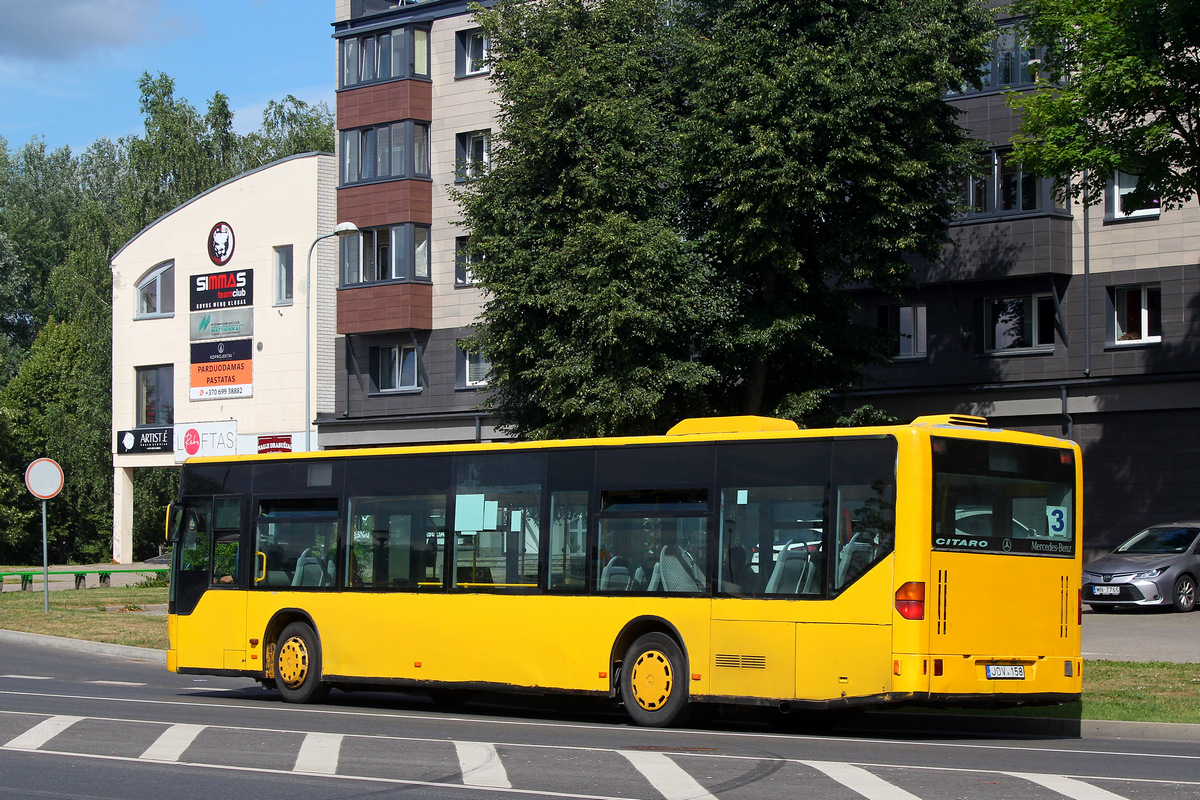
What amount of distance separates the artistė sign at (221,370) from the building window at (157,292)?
2.47m

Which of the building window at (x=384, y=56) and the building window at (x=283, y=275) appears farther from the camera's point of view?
the building window at (x=283, y=275)

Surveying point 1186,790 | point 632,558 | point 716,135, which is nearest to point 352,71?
point 716,135

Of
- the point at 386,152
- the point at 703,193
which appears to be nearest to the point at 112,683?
the point at 703,193

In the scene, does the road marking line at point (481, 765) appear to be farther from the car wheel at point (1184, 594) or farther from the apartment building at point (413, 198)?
the apartment building at point (413, 198)

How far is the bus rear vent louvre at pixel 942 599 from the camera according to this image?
41.3ft

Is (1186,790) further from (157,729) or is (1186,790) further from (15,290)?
(15,290)

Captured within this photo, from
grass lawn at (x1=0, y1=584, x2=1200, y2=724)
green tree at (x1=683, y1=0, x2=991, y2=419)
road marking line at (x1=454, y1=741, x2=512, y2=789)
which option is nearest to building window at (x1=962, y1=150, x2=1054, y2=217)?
green tree at (x1=683, y1=0, x2=991, y2=419)

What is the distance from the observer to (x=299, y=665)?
16.9 m

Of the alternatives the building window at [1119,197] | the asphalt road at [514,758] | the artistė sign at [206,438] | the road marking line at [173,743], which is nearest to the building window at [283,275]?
the artistė sign at [206,438]

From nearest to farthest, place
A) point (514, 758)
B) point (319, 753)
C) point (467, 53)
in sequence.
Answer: point (514, 758) → point (319, 753) → point (467, 53)

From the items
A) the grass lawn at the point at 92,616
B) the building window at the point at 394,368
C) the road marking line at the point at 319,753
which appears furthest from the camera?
the building window at the point at 394,368

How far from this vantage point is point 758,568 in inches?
538

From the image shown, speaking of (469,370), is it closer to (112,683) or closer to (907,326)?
(907,326)

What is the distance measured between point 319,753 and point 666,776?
9.75 ft
